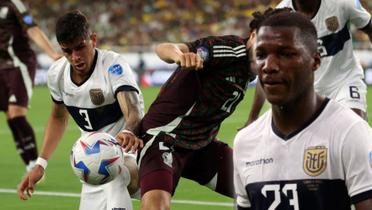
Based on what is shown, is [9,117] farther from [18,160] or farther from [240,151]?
[240,151]

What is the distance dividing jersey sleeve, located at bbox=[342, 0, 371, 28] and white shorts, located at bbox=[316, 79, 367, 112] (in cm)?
52

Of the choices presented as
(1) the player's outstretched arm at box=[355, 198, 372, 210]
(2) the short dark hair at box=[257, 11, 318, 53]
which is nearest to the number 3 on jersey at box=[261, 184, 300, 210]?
(1) the player's outstretched arm at box=[355, 198, 372, 210]

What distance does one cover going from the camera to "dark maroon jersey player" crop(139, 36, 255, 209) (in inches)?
256

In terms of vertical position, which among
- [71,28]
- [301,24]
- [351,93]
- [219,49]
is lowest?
[351,93]

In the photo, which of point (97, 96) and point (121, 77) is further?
point (97, 96)

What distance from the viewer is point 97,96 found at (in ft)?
24.8

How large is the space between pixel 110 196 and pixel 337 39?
2.42 m

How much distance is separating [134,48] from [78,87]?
2269 centimetres

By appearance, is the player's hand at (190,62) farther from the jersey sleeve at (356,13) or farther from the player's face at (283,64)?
the jersey sleeve at (356,13)

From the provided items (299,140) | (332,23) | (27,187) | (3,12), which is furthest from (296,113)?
(3,12)

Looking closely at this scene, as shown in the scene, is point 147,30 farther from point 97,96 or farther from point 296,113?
point 296,113

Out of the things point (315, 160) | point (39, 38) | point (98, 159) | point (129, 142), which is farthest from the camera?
point (39, 38)

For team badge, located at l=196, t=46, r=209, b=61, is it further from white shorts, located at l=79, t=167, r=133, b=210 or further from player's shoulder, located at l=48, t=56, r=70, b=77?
player's shoulder, located at l=48, t=56, r=70, b=77

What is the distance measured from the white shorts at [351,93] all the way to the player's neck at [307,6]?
68cm
